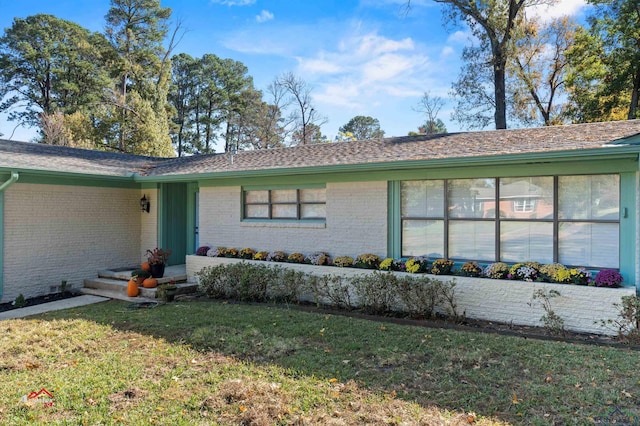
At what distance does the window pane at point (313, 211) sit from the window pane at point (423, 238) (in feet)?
6.10

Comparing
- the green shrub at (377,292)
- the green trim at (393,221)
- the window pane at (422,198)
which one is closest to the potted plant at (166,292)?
the green shrub at (377,292)

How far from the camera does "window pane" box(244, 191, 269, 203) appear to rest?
10070 mm

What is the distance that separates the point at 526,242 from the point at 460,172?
5.21 ft

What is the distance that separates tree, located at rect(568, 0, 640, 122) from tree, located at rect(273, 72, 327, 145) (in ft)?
52.3

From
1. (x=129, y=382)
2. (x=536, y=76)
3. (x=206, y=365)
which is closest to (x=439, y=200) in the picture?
(x=206, y=365)

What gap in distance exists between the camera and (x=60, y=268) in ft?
32.3

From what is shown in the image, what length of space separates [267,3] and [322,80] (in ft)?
41.1

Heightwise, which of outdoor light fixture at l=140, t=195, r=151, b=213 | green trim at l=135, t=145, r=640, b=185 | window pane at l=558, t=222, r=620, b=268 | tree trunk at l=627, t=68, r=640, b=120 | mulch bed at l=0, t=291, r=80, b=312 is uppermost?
tree trunk at l=627, t=68, r=640, b=120

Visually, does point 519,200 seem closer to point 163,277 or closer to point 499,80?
point 163,277

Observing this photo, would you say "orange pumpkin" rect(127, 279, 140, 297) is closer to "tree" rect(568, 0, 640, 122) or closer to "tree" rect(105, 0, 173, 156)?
"tree" rect(105, 0, 173, 156)

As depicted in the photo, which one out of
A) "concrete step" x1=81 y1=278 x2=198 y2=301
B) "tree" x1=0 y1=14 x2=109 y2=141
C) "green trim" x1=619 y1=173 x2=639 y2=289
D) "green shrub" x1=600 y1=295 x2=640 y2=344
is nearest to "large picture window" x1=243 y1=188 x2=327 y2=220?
"concrete step" x1=81 y1=278 x2=198 y2=301

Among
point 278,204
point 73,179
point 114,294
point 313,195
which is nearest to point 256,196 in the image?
point 278,204

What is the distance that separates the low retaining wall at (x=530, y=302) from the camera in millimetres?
6078

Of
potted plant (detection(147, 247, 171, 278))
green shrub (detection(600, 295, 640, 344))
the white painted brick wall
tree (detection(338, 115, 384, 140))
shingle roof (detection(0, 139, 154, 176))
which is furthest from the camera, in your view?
tree (detection(338, 115, 384, 140))
